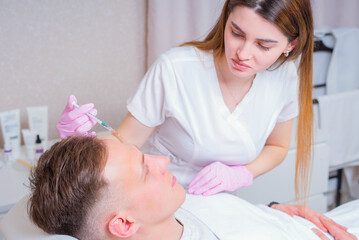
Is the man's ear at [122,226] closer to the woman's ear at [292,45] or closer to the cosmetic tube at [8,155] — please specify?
the woman's ear at [292,45]

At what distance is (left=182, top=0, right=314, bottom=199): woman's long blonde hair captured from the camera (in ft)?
3.50

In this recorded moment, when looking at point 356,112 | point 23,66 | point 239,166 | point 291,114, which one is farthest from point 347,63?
point 23,66

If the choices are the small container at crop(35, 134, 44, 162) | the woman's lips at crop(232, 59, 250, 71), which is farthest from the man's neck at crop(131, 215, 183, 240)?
the small container at crop(35, 134, 44, 162)

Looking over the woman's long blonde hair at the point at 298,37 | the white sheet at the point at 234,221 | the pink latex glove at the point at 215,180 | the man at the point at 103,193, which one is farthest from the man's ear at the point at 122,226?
the woman's long blonde hair at the point at 298,37

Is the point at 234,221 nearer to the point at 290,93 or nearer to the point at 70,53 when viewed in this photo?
the point at 290,93

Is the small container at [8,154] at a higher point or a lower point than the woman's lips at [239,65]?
lower

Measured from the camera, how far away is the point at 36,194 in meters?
0.95

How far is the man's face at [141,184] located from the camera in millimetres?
967

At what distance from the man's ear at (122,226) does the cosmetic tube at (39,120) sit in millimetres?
876

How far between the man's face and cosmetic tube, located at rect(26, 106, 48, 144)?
0.79 metres

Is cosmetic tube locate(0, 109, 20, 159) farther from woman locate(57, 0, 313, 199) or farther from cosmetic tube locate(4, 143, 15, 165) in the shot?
woman locate(57, 0, 313, 199)

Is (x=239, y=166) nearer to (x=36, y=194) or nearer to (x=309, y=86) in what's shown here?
(x=309, y=86)

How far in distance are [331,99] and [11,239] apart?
5.29 ft

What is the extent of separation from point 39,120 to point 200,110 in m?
0.76
